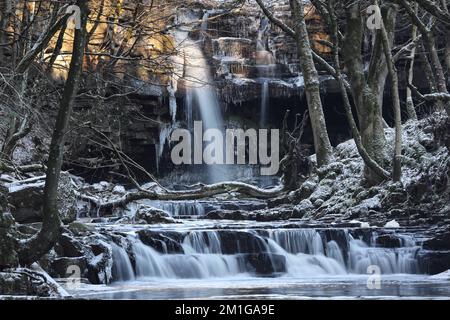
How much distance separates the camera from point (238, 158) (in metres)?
29.7

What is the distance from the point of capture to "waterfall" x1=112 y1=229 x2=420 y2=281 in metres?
11.2

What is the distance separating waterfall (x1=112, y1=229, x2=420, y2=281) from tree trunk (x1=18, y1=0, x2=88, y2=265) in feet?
11.5

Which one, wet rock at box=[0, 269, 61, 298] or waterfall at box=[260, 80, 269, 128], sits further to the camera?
waterfall at box=[260, 80, 269, 128]

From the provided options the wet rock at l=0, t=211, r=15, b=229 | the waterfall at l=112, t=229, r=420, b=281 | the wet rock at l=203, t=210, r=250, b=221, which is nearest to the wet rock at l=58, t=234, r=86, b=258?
the waterfall at l=112, t=229, r=420, b=281

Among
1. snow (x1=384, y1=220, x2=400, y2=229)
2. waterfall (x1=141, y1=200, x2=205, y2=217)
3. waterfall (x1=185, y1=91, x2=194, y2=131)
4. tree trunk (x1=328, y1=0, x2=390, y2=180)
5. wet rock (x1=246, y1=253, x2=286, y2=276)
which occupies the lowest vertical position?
wet rock (x1=246, y1=253, x2=286, y2=276)

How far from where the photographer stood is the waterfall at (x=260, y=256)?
11.2m

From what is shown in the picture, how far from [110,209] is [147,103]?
443 inches

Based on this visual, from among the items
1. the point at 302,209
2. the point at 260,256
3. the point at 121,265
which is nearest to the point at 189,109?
the point at 302,209

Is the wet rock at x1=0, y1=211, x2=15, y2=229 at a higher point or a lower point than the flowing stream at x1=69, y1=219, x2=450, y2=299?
higher

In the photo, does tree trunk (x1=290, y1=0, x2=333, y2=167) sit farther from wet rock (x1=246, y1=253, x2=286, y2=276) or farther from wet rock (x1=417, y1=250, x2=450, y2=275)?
wet rock (x1=417, y1=250, x2=450, y2=275)

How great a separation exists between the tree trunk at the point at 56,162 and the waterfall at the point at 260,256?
3.51 m

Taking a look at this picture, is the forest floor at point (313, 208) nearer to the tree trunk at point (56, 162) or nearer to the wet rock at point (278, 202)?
the wet rock at point (278, 202)

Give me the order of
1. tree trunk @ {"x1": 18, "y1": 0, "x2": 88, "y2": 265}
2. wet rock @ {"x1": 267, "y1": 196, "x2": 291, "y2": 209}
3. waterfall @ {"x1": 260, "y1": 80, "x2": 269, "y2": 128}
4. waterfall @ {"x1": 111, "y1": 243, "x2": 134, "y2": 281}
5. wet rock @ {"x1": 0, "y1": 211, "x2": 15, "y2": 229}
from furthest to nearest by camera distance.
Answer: waterfall @ {"x1": 260, "y1": 80, "x2": 269, "y2": 128}, wet rock @ {"x1": 267, "y1": 196, "x2": 291, "y2": 209}, waterfall @ {"x1": 111, "y1": 243, "x2": 134, "y2": 281}, wet rock @ {"x1": 0, "y1": 211, "x2": 15, "y2": 229}, tree trunk @ {"x1": 18, "y1": 0, "x2": 88, "y2": 265}
